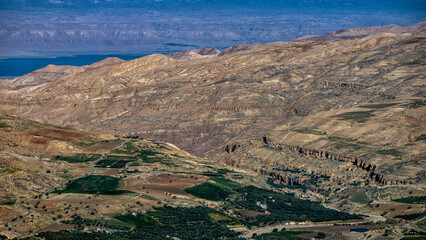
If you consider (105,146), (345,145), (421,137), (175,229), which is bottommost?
(345,145)

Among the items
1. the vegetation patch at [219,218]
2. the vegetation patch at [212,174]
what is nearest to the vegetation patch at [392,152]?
the vegetation patch at [212,174]

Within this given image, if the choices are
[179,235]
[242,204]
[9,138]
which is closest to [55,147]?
[9,138]

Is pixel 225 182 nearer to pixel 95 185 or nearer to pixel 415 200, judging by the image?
pixel 95 185

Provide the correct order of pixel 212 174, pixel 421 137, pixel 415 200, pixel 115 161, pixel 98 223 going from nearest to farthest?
pixel 98 223 → pixel 415 200 → pixel 115 161 → pixel 212 174 → pixel 421 137

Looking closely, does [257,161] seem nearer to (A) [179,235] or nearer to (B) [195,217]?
(B) [195,217]

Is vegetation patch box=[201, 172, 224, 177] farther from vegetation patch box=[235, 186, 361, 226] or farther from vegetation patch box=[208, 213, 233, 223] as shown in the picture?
vegetation patch box=[208, 213, 233, 223]

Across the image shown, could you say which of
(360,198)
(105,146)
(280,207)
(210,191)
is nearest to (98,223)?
(210,191)

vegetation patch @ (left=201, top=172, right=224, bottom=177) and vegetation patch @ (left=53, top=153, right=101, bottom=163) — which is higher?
vegetation patch @ (left=53, top=153, right=101, bottom=163)

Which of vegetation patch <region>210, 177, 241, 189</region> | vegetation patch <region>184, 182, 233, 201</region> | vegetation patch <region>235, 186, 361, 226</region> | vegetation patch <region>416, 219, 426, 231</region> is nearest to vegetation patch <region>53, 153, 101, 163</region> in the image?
vegetation patch <region>210, 177, 241, 189</region>
